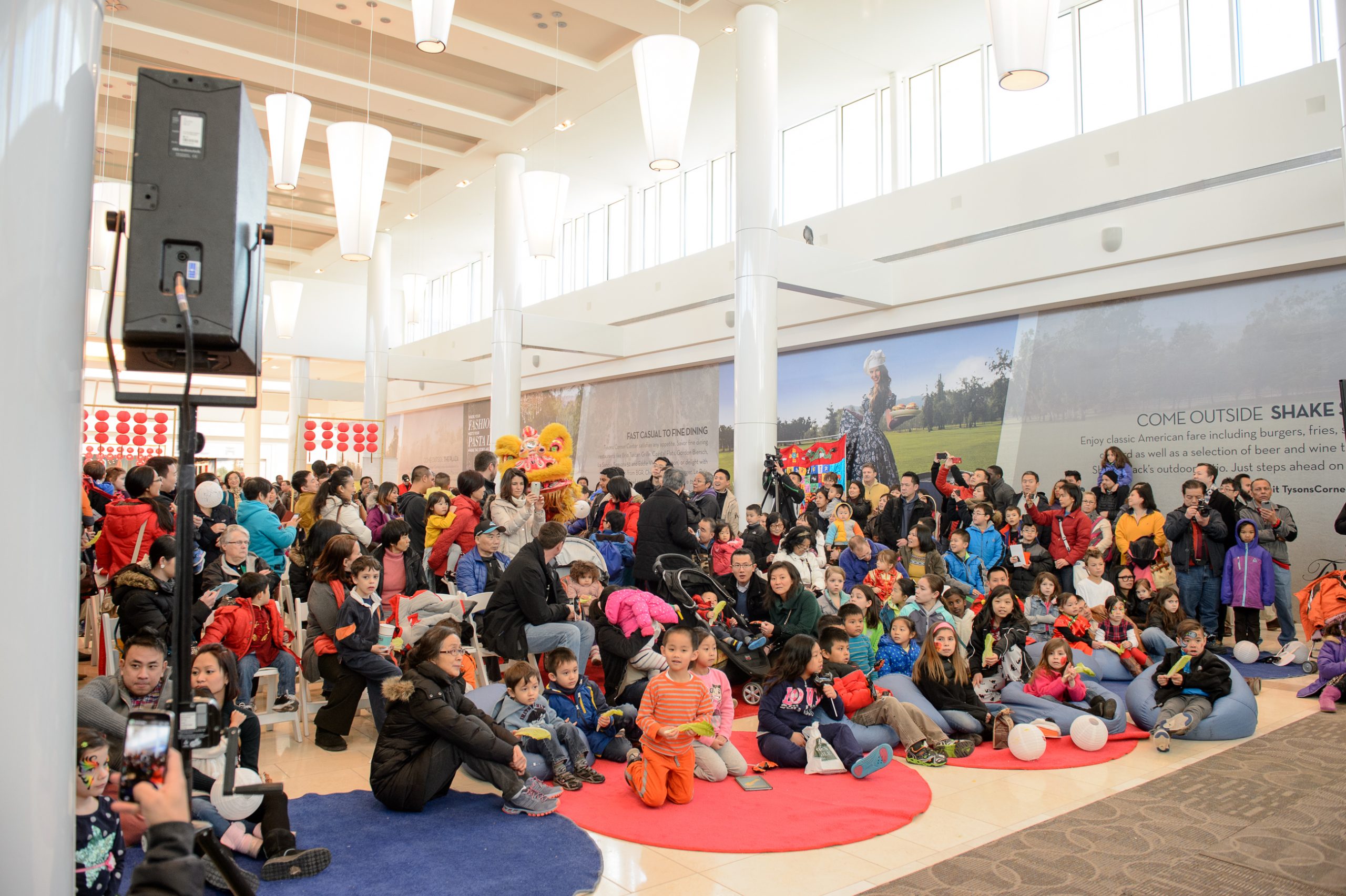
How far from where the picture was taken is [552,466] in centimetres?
734

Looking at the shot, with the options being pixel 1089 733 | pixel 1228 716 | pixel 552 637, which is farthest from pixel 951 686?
pixel 552 637

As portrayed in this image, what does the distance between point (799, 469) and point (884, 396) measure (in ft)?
6.24

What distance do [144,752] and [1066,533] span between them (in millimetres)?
8862

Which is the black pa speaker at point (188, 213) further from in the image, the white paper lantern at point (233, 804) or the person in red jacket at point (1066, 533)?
the person in red jacket at point (1066, 533)

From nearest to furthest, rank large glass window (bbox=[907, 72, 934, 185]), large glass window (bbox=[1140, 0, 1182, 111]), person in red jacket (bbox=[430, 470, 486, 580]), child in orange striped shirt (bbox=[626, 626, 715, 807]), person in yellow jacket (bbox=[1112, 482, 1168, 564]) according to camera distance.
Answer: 1. child in orange striped shirt (bbox=[626, 626, 715, 807])
2. person in red jacket (bbox=[430, 470, 486, 580])
3. person in yellow jacket (bbox=[1112, 482, 1168, 564])
4. large glass window (bbox=[1140, 0, 1182, 111])
5. large glass window (bbox=[907, 72, 934, 185])

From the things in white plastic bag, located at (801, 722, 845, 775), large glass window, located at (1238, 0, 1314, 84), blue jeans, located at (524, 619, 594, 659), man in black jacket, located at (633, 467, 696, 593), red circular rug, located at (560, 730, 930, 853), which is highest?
large glass window, located at (1238, 0, 1314, 84)

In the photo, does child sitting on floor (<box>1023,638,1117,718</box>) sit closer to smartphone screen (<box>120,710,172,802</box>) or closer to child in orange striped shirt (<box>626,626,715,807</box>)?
child in orange striped shirt (<box>626,626,715,807</box>)

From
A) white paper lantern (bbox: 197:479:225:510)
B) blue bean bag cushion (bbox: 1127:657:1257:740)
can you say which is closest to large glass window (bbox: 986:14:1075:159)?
blue bean bag cushion (bbox: 1127:657:1257:740)

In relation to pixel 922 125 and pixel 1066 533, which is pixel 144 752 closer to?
pixel 1066 533

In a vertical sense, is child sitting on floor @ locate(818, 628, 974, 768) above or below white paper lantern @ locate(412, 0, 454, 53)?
below

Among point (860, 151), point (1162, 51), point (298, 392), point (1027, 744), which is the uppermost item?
point (860, 151)

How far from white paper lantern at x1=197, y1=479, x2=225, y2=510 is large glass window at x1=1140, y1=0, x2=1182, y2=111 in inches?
428

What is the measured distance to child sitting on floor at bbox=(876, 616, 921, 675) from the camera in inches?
247

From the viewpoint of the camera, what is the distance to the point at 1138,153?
1045cm
